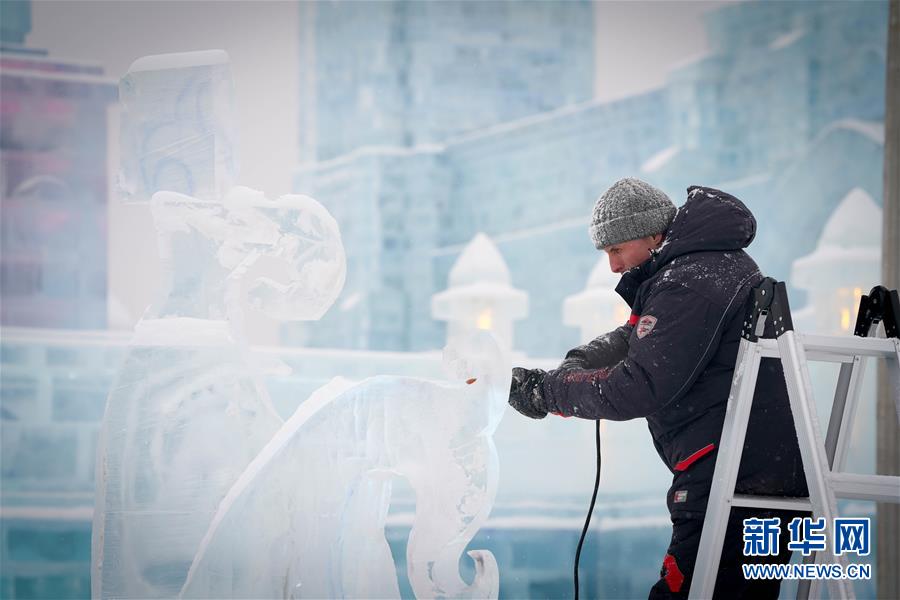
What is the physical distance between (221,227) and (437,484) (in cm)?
77

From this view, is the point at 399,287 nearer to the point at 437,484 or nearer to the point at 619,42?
the point at 619,42

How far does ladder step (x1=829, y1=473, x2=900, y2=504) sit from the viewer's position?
5.05 ft

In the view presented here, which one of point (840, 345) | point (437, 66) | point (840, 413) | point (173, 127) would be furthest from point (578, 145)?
point (840, 345)

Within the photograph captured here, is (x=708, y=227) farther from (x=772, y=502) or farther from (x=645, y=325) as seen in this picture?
(x=772, y=502)

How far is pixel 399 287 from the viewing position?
3.71 m

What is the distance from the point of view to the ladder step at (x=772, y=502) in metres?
1.61

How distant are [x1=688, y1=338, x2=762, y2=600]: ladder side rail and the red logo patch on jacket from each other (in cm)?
17

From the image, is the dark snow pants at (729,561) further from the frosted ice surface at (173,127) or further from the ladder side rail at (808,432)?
the frosted ice surface at (173,127)

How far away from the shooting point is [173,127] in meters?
2.10

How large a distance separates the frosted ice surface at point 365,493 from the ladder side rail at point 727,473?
0.49 m

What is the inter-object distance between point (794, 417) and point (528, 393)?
52 centimetres

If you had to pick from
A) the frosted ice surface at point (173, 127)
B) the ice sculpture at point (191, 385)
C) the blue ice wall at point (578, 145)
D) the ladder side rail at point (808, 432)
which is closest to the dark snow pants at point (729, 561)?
the ladder side rail at point (808, 432)

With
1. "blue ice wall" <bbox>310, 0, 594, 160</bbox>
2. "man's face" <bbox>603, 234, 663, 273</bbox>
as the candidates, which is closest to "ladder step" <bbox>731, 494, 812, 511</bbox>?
"man's face" <bbox>603, 234, 663, 273</bbox>

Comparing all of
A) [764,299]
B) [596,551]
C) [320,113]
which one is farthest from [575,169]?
[764,299]
